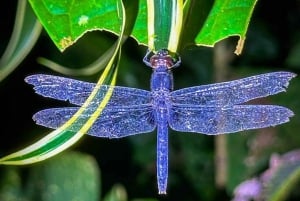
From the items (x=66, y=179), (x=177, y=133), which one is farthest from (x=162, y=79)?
(x=177, y=133)

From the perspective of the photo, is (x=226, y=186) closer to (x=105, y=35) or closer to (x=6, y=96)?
(x=105, y=35)

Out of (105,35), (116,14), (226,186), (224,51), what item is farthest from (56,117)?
(224,51)

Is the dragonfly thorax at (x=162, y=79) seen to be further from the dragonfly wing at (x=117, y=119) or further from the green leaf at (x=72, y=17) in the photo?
the green leaf at (x=72, y=17)

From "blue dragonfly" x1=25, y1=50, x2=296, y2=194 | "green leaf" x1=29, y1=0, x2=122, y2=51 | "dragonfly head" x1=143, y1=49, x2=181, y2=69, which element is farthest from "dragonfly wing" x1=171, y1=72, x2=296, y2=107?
"green leaf" x1=29, y1=0, x2=122, y2=51

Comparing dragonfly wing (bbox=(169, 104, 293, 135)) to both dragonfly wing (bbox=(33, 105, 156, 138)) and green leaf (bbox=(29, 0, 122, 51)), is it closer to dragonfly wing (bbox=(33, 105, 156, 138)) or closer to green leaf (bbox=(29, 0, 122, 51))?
dragonfly wing (bbox=(33, 105, 156, 138))

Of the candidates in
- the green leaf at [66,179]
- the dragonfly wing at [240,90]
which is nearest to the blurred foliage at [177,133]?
the green leaf at [66,179]
